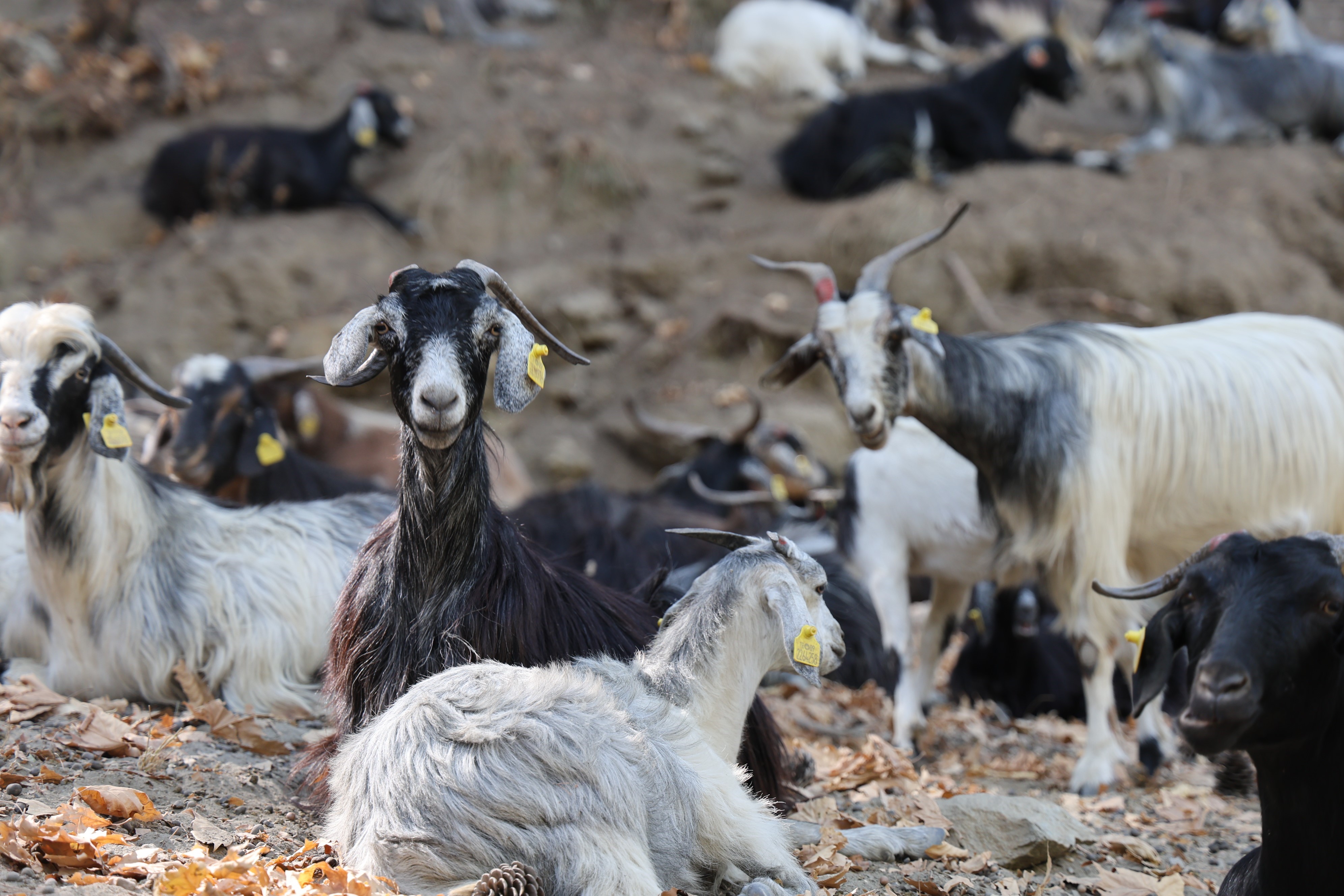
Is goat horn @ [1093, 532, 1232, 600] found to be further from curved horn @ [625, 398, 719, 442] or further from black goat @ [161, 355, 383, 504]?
curved horn @ [625, 398, 719, 442]

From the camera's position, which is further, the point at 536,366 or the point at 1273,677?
the point at 536,366

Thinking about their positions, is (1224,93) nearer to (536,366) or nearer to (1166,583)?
(1166,583)

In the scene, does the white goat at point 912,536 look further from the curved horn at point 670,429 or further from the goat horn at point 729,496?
the curved horn at point 670,429

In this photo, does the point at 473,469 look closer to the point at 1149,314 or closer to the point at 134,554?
the point at 134,554

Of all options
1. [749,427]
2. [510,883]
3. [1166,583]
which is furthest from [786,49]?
[510,883]

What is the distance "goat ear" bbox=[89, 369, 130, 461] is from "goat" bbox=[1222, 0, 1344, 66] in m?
13.4

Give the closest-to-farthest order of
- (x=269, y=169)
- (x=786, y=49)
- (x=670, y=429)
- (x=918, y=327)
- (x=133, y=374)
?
(x=133, y=374), (x=918, y=327), (x=670, y=429), (x=269, y=169), (x=786, y=49)

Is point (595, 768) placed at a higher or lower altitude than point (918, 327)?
lower

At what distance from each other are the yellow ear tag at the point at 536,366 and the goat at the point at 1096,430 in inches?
74.5

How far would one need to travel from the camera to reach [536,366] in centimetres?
377

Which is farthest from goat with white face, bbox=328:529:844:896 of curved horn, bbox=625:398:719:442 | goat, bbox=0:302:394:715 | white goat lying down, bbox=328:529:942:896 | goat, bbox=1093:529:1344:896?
curved horn, bbox=625:398:719:442

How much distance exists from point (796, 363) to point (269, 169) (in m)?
7.60

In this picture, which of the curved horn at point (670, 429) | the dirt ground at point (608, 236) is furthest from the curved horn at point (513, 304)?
the dirt ground at point (608, 236)

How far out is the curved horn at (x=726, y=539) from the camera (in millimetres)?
3895
